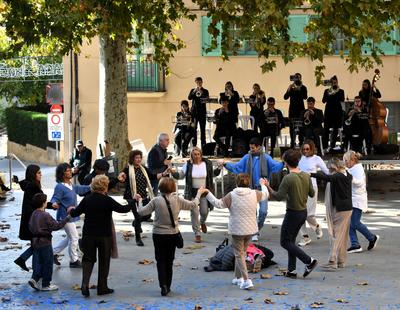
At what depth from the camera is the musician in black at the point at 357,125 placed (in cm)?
2420

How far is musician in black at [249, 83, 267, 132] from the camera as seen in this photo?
81.6ft

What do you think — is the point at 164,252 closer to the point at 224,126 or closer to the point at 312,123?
the point at 224,126

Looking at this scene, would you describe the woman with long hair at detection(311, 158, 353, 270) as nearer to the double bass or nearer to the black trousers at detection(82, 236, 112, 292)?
A: the black trousers at detection(82, 236, 112, 292)

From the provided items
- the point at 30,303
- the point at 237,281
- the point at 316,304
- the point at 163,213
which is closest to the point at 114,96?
the point at 237,281

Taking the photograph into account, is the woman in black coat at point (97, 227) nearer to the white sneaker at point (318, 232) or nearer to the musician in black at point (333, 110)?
the white sneaker at point (318, 232)

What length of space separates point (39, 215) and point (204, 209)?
494 centimetres

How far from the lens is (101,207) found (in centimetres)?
1204

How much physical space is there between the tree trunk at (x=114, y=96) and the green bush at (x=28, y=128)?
15128mm

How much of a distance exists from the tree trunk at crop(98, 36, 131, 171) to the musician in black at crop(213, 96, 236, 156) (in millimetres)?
2790

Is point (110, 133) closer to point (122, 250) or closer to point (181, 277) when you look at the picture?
point (122, 250)

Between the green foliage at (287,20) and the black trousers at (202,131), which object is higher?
the green foliage at (287,20)

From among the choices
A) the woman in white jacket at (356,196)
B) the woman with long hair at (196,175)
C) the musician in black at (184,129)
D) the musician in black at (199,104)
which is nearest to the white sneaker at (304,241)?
the woman in white jacket at (356,196)

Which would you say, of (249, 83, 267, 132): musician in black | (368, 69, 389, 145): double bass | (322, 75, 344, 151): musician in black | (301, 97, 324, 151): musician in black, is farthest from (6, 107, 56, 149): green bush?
(368, 69, 389, 145): double bass

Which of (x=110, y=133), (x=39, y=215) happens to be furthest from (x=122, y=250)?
(x=110, y=133)
